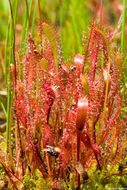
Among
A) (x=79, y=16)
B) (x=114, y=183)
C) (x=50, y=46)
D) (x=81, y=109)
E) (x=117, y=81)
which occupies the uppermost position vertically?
(x=79, y=16)

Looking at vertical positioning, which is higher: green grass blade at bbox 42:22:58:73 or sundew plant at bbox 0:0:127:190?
green grass blade at bbox 42:22:58:73

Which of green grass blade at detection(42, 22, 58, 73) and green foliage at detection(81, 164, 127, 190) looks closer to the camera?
green grass blade at detection(42, 22, 58, 73)

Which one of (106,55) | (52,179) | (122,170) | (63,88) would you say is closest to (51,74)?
(63,88)

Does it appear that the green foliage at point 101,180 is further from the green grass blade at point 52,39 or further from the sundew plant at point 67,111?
the green grass blade at point 52,39

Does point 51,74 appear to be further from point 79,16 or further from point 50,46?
point 79,16

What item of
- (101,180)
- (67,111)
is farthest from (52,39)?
(101,180)

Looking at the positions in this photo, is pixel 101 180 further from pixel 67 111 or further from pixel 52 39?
pixel 52 39

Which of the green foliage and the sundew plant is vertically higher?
the sundew plant

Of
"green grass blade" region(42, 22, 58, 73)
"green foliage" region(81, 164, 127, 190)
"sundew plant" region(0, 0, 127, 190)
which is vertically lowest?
"green foliage" region(81, 164, 127, 190)

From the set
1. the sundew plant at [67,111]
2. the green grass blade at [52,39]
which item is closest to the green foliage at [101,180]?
the sundew plant at [67,111]

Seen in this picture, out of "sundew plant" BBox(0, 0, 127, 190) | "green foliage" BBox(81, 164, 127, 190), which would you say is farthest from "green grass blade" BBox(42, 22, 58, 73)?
"green foliage" BBox(81, 164, 127, 190)

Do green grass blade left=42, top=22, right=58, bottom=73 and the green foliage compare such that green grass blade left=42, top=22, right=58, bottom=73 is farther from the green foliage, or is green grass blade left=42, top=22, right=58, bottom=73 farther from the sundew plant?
the green foliage
